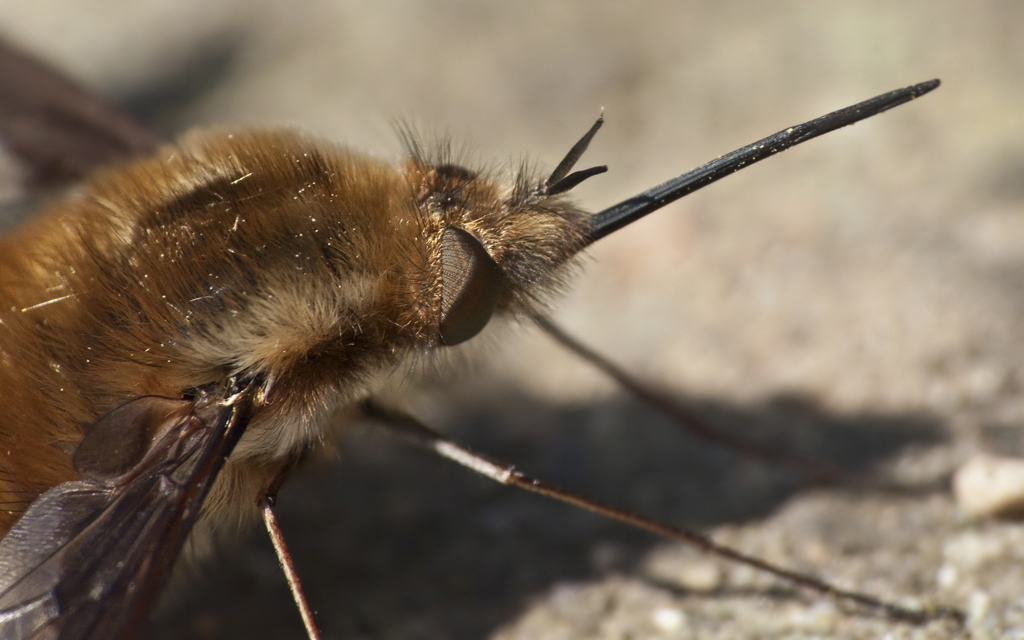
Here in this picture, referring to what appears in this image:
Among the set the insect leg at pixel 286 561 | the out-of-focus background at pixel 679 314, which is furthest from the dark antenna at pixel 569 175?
the insect leg at pixel 286 561

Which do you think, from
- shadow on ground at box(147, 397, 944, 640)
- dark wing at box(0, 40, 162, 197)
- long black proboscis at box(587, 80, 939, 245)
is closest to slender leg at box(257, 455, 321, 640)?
shadow on ground at box(147, 397, 944, 640)

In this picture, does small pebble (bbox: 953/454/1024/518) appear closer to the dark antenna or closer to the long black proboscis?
the long black proboscis

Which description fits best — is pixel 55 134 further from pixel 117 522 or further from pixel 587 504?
pixel 587 504

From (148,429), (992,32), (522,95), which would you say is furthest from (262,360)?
(992,32)

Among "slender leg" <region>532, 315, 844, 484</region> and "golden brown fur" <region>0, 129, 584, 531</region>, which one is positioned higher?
"slender leg" <region>532, 315, 844, 484</region>

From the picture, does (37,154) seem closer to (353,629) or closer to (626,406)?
(353,629)

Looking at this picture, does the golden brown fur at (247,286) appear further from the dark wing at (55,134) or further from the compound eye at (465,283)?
the dark wing at (55,134)
